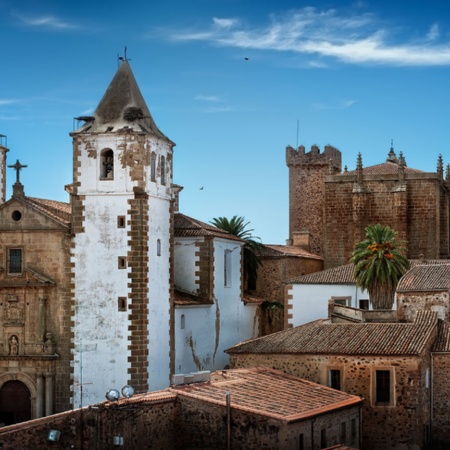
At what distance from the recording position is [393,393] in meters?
45.2

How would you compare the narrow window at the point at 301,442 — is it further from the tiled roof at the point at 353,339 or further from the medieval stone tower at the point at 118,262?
the medieval stone tower at the point at 118,262

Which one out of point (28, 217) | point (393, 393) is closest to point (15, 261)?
point (28, 217)

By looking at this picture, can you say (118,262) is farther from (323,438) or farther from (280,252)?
(280,252)

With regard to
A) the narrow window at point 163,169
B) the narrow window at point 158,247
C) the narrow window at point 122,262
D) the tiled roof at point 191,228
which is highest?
the narrow window at point 163,169

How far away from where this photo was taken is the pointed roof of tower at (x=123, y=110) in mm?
50344

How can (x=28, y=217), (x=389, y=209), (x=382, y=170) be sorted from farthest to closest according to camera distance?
(x=382, y=170), (x=389, y=209), (x=28, y=217)

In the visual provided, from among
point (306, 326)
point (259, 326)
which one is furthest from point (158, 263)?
point (259, 326)

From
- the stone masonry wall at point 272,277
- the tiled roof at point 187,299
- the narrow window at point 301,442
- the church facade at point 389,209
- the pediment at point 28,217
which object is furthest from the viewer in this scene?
the church facade at point 389,209

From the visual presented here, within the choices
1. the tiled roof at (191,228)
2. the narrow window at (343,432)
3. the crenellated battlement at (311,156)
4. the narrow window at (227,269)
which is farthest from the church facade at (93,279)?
the crenellated battlement at (311,156)

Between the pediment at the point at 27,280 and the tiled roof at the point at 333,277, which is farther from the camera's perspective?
the tiled roof at the point at 333,277

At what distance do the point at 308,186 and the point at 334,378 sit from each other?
34303 mm

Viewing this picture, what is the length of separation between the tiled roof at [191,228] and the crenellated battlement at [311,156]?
80.5 ft

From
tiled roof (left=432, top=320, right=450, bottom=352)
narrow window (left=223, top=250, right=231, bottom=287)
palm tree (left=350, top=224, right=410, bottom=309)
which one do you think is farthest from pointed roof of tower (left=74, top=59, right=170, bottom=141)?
tiled roof (left=432, top=320, right=450, bottom=352)

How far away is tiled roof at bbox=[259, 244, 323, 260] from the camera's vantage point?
211 ft
